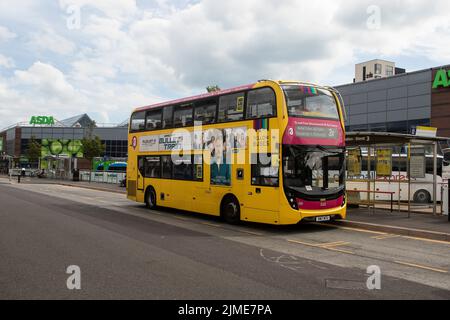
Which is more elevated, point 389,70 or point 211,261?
point 389,70

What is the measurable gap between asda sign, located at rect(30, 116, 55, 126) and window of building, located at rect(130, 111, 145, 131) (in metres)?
78.7

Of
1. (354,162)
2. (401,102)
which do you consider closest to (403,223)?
(354,162)

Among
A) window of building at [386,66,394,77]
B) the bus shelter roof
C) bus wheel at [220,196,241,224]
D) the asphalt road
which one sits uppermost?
window of building at [386,66,394,77]

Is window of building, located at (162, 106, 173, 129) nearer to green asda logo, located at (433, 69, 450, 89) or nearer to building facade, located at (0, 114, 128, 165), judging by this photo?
green asda logo, located at (433, 69, 450, 89)

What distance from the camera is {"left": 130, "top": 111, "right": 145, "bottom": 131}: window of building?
17.6 m

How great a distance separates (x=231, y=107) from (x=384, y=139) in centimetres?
588

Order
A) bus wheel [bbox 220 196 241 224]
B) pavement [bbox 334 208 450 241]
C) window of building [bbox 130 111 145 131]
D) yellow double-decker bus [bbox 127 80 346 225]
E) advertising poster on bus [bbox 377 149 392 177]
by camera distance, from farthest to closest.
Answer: window of building [bbox 130 111 145 131]
advertising poster on bus [bbox 377 149 392 177]
bus wheel [bbox 220 196 241 224]
yellow double-decker bus [bbox 127 80 346 225]
pavement [bbox 334 208 450 241]

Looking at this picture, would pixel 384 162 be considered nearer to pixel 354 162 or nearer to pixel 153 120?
pixel 354 162

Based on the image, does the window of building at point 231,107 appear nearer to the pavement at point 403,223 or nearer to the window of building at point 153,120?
the window of building at point 153,120

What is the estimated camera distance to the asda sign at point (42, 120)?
8981 centimetres

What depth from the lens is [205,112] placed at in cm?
1395

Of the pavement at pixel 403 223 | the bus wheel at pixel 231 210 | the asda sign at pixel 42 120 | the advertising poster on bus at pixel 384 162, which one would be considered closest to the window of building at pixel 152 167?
the bus wheel at pixel 231 210

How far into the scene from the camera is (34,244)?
916 centimetres

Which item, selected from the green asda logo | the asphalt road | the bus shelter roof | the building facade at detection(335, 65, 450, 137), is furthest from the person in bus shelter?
the green asda logo
